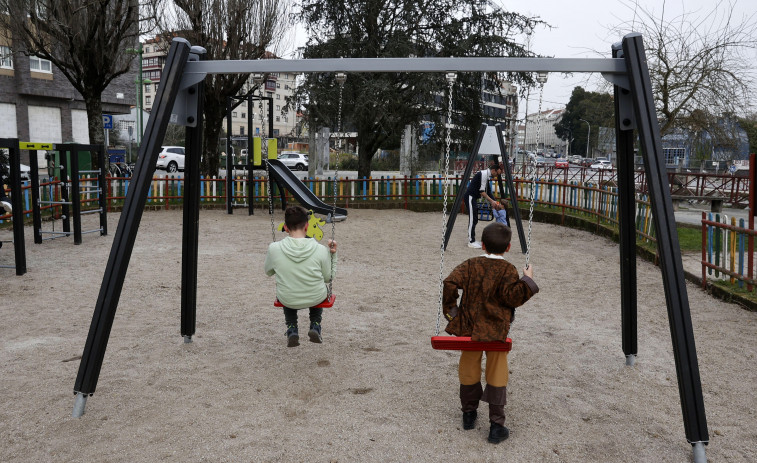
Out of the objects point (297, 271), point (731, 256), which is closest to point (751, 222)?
point (731, 256)

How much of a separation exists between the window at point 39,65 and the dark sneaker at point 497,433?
33.3m

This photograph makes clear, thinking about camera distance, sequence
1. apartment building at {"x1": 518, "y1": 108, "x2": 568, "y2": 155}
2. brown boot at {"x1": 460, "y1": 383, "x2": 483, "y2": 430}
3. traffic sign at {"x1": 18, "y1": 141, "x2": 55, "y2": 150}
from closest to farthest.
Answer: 1. brown boot at {"x1": 460, "y1": 383, "x2": 483, "y2": 430}
2. apartment building at {"x1": 518, "y1": 108, "x2": 568, "y2": 155}
3. traffic sign at {"x1": 18, "y1": 141, "x2": 55, "y2": 150}

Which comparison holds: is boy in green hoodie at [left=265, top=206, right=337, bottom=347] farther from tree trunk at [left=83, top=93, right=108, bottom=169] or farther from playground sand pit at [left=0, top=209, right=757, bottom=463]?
tree trunk at [left=83, top=93, right=108, bottom=169]

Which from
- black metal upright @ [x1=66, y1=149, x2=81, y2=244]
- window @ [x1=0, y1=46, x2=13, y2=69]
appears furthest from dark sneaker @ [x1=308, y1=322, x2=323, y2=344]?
window @ [x1=0, y1=46, x2=13, y2=69]

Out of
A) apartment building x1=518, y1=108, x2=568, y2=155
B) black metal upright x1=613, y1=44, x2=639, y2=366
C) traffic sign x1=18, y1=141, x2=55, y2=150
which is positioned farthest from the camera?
traffic sign x1=18, y1=141, x2=55, y2=150

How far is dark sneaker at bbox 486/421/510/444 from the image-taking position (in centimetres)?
335

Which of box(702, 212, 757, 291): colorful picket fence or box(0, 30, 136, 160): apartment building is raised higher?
box(0, 30, 136, 160): apartment building

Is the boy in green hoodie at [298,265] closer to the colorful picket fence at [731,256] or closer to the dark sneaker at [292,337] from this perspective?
the dark sneaker at [292,337]

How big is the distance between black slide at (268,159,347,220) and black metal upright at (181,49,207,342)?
27.3 feet

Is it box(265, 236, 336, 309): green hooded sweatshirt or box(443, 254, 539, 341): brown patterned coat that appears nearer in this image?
box(443, 254, 539, 341): brown patterned coat

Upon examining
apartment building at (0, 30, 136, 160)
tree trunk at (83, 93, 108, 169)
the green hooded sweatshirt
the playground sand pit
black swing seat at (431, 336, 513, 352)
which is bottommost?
the playground sand pit

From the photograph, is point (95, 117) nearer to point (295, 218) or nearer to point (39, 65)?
point (295, 218)

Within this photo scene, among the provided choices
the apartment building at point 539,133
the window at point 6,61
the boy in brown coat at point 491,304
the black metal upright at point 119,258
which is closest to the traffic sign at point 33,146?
the black metal upright at point 119,258

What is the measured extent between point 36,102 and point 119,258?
32.8 m
